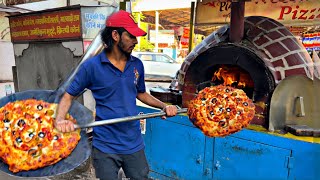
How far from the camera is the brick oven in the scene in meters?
3.14

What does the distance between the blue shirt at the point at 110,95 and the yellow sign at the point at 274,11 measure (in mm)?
2512

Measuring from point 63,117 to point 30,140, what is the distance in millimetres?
299

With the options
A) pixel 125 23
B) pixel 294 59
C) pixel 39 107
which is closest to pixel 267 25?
pixel 294 59

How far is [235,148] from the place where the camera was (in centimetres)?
327

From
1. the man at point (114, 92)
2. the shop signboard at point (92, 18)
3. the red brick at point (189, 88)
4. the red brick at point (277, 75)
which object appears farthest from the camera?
the shop signboard at point (92, 18)

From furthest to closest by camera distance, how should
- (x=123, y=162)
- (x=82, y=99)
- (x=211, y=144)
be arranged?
(x=82, y=99) < (x=211, y=144) < (x=123, y=162)

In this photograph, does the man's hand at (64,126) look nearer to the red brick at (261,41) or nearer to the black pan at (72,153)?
the black pan at (72,153)

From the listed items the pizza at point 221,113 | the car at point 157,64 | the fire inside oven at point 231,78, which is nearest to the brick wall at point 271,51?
the fire inside oven at point 231,78

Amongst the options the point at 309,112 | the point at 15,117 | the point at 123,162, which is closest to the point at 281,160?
the point at 309,112

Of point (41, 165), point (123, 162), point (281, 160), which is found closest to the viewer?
point (41, 165)

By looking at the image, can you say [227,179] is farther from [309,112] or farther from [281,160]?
[309,112]

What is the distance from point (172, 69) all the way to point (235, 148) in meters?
12.2

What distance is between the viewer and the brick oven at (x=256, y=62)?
314cm

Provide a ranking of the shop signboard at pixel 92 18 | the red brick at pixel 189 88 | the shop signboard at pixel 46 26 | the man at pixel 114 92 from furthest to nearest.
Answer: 1. the shop signboard at pixel 46 26
2. the shop signboard at pixel 92 18
3. the red brick at pixel 189 88
4. the man at pixel 114 92
